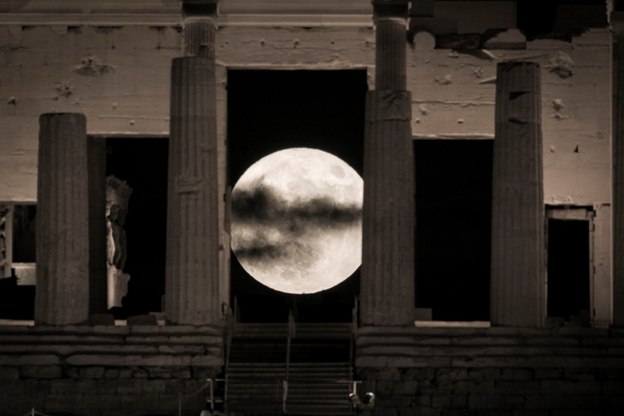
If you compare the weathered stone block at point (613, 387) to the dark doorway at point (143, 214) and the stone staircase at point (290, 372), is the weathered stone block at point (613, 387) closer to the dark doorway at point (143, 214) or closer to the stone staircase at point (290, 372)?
the stone staircase at point (290, 372)

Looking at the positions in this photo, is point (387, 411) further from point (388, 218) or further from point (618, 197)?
point (618, 197)

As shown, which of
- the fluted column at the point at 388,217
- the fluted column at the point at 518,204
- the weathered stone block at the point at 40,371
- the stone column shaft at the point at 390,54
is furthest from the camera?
the stone column shaft at the point at 390,54

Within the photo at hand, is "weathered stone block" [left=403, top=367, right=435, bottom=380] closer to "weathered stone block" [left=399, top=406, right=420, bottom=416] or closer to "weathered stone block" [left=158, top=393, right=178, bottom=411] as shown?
"weathered stone block" [left=399, top=406, right=420, bottom=416]

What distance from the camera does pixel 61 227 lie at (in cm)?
4300

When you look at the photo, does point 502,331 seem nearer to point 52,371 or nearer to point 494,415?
point 494,415

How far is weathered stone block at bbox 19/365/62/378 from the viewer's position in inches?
1650

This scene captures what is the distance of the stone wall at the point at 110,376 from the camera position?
41781 mm

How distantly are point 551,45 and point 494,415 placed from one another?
11.9m

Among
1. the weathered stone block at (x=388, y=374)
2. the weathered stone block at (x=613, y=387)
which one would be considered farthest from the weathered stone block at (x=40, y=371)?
the weathered stone block at (x=613, y=387)

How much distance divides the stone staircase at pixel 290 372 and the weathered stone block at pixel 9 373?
521 centimetres

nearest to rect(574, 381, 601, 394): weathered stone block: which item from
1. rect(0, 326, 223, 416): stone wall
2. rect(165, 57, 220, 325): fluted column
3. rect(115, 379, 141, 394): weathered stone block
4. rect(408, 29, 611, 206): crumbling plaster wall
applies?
rect(408, 29, 611, 206): crumbling plaster wall

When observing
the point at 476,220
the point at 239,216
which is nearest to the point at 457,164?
the point at 476,220

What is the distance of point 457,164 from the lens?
4978cm

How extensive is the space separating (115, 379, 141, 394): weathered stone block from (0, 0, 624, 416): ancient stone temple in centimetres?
5
